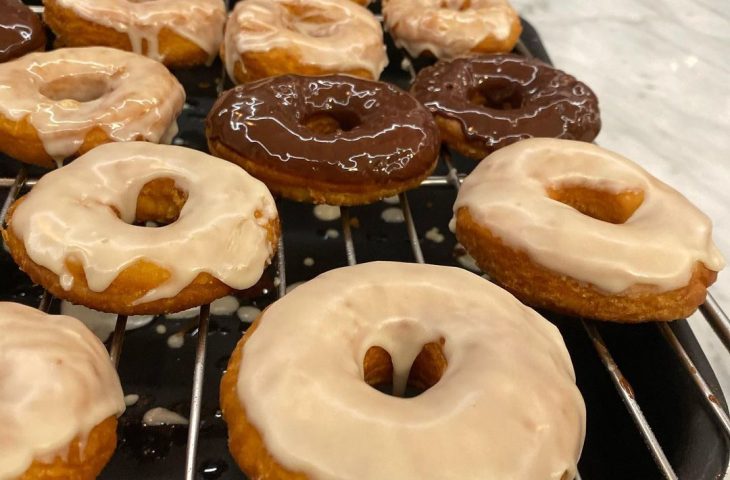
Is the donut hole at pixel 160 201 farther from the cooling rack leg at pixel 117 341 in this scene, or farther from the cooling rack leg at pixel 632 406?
the cooling rack leg at pixel 632 406

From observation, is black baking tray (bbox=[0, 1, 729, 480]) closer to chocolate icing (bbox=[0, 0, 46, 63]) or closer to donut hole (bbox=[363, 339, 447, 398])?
donut hole (bbox=[363, 339, 447, 398])

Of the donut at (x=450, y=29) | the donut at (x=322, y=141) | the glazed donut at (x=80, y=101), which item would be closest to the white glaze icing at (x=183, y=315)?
the donut at (x=322, y=141)

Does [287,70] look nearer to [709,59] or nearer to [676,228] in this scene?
[676,228]

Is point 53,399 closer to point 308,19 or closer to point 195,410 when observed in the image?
point 195,410

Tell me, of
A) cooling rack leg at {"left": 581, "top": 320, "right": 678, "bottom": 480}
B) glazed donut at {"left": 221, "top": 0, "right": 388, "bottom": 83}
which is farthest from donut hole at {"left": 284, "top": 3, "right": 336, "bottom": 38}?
cooling rack leg at {"left": 581, "top": 320, "right": 678, "bottom": 480}

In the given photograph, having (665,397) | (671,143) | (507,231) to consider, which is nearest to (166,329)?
(507,231)

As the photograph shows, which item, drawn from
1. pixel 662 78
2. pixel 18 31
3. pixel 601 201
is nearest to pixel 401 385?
pixel 601 201
